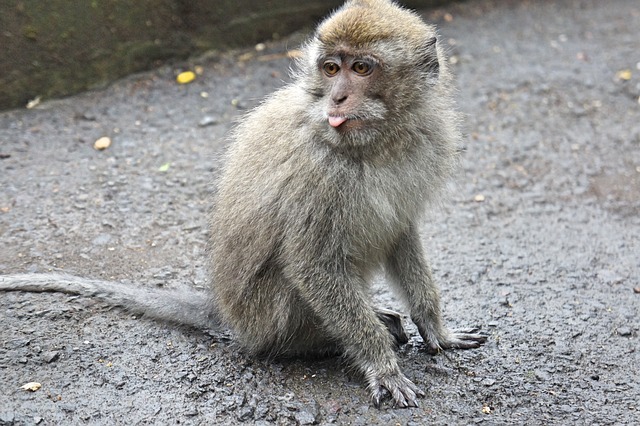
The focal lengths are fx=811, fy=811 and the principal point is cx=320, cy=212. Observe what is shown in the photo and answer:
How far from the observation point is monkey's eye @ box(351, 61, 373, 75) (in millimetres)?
3656

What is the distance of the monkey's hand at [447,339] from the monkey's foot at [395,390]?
0.46m

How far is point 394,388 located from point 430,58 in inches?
62.7

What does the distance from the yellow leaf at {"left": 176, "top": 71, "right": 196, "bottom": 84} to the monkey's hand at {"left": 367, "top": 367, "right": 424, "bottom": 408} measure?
13.0ft

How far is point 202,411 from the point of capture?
3756mm

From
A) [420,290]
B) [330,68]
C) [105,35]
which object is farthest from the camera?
[105,35]

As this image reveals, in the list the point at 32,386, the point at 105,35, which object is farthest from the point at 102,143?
the point at 32,386

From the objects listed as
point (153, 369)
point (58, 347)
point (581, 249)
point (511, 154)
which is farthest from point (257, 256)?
point (511, 154)

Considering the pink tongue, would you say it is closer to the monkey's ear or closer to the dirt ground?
the monkey's ear

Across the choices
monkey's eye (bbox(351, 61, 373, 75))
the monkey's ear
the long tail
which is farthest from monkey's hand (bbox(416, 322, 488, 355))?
monkey's eye (bbox(351, 61, 373, 75))

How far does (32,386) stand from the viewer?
149 inches

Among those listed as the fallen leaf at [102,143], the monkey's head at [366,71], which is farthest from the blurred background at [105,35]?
the monkey's head at [366,71]

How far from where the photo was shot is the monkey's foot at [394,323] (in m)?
4.43

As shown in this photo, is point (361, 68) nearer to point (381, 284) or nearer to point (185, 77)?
point (381, 284)

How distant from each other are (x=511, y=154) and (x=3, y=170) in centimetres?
393
